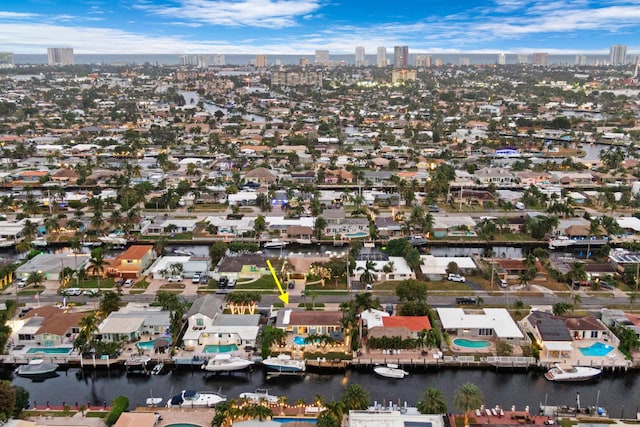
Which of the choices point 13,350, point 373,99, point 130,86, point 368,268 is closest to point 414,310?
point 368,268

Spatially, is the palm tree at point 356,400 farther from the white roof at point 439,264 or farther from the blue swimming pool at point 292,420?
the white roof at point 439,264

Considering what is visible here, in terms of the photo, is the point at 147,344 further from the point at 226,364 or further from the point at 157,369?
the point at 226,364

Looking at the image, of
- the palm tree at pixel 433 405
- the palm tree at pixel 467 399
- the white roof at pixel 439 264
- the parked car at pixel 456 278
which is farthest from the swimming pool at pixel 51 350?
the parked car at pixel 456 278

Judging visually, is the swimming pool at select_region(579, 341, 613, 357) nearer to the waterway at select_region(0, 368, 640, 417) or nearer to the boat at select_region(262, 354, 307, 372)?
the waterway at select_region(0, 368, 640, 417)

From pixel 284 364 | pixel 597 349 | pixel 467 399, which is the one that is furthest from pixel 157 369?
pixel 597 349

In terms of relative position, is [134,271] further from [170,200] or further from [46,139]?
[46,139]
